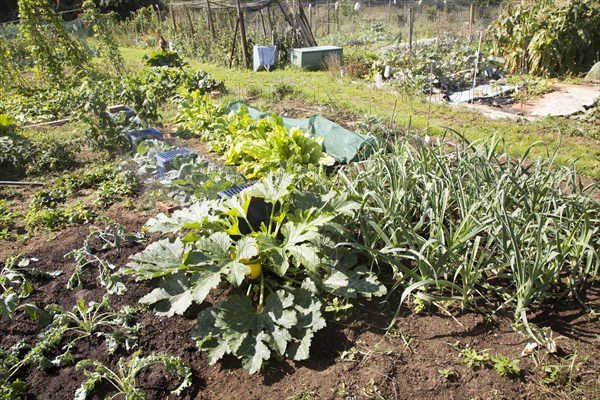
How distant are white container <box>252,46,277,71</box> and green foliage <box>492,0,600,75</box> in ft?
17.8

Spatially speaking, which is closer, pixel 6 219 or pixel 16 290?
pixel 16 290

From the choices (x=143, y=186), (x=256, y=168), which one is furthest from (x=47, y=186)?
(x=256, y=168)

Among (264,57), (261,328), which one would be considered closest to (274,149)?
(261,328)

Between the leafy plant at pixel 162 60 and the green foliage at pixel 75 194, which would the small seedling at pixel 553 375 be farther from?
the leafy plant at pixel 162 60

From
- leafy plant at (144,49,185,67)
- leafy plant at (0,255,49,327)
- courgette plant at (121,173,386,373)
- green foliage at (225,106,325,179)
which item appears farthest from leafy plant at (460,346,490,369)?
leafy plant at (144,49,185,67)

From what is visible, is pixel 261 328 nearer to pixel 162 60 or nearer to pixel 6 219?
pixel 6 219

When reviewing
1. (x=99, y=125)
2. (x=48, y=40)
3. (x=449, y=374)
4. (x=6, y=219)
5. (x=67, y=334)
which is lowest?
(x=449, y=374)

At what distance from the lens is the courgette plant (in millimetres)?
1996

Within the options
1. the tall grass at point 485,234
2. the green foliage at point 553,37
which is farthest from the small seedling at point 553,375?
the green foliage at point 553,37

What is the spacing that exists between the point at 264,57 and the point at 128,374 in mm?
9314

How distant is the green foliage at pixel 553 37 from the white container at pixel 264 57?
5416 mm

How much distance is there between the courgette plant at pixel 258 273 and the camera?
78.6 inches

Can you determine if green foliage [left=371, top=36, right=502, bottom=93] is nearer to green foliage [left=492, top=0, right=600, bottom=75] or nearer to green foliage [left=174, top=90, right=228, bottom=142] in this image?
green foliage [left=492, top=0, right=600, bottom=75]

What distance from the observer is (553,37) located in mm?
7551
